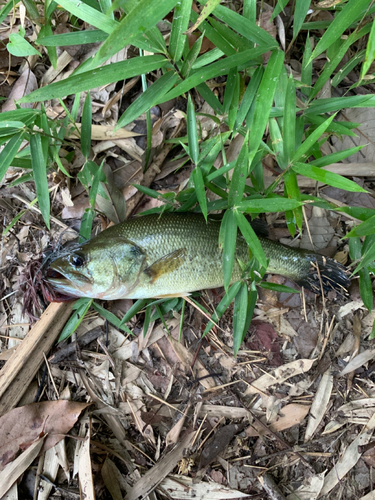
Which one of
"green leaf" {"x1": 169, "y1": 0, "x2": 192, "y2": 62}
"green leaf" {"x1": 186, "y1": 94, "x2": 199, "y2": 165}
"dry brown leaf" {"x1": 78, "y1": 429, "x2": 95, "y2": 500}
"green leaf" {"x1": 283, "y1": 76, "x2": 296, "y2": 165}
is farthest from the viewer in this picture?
"dry brown leaf" {"x1": 78, "y1": 429, "x2": 95, "y2": 500}

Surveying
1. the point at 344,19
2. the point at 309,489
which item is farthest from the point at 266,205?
the point at 309,489

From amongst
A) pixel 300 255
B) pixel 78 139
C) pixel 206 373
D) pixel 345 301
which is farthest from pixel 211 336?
pixel 78 139

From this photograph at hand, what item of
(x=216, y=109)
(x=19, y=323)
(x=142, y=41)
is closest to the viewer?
(x=142, y=41)

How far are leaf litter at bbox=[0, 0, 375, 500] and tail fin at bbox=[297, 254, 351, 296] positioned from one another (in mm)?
158

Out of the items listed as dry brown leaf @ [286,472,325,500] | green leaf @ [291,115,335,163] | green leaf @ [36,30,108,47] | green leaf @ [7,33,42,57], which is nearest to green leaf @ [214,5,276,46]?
green leaf @ [291,115,335,163]

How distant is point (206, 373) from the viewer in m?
2.74

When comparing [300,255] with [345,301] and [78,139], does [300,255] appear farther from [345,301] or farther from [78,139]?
[78,139]

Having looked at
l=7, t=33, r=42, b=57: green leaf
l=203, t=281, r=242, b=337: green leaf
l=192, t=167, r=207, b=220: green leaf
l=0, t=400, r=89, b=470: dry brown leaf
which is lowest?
l=0, t=400, r=89, b=470: dry brown leaf

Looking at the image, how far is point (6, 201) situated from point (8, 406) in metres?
1.73

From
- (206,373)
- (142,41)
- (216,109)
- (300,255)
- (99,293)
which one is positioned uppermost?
(142,41)

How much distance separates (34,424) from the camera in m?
2.65

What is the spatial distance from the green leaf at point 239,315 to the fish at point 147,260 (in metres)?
0.14

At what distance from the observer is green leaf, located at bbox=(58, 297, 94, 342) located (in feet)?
8.84

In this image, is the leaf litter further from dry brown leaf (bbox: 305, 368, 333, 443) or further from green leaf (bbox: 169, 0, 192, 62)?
green leaf (bbox: 169, 0, 192, 62)
